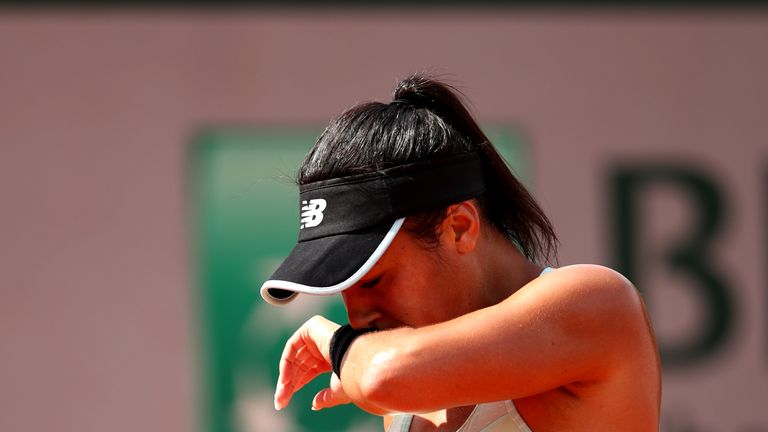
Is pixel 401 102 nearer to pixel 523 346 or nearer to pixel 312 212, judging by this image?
pixel 312 212

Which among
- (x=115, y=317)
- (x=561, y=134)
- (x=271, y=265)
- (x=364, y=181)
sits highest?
(x=364, y=181)

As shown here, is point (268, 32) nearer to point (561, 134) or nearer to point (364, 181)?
point (561, 134)

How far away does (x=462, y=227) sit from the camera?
2057 millimetres

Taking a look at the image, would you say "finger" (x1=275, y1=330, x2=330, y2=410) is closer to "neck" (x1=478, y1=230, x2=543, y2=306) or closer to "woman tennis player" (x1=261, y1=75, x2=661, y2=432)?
"woman tennis player" (x1=261, y1=75, x2=661, y2=432)

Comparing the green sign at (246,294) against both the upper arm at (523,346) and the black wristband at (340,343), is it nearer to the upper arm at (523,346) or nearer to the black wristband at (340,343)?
the black wristband at (340,343)

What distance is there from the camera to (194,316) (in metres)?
6.40

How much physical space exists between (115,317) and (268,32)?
62.3 inches

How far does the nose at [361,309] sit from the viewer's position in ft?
6.69

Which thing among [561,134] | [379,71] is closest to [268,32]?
[379,71]

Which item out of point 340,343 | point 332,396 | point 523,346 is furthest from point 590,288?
point 332,396

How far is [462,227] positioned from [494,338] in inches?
9.4

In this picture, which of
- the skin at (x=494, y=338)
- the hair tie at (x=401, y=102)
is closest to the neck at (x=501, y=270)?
the skin at (x=494, y=338)

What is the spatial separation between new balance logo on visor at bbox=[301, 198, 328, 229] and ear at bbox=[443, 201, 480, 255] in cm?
19

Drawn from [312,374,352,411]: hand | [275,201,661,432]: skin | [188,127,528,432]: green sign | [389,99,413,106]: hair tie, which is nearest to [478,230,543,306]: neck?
[275,201,661,432]: skin
